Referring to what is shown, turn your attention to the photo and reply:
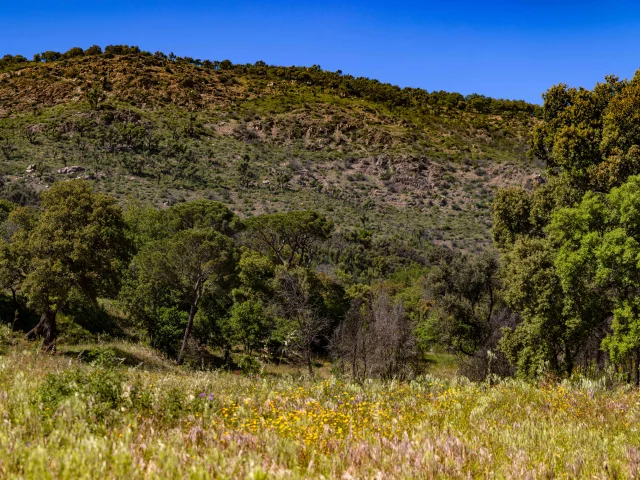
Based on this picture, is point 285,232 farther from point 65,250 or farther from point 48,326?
point 48,326

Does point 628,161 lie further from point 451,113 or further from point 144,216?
point 451,113

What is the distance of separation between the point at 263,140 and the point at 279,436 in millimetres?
93990

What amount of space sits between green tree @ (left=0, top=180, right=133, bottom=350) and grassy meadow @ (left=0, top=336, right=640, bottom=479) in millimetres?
14826

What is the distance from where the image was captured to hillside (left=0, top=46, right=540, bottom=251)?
222 ft

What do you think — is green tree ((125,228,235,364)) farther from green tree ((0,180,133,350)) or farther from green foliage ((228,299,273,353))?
green tree ((0,180,133,350))

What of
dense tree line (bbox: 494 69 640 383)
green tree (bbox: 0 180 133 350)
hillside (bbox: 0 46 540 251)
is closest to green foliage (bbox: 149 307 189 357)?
green tree (bbox: 0 180 133 350)

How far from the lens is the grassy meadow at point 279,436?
3061mm

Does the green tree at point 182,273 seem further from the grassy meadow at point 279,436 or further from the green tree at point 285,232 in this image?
the grassy meadow at point 279,436

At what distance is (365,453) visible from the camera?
3668 mm

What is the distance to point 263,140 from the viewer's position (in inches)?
3723

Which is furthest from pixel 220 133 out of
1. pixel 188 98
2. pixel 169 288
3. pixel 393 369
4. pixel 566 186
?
pixel 566 186

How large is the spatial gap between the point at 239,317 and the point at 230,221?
1519cm

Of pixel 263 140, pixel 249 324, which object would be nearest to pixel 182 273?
pixel 249 324

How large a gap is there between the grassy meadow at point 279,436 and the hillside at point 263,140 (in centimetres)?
5549
